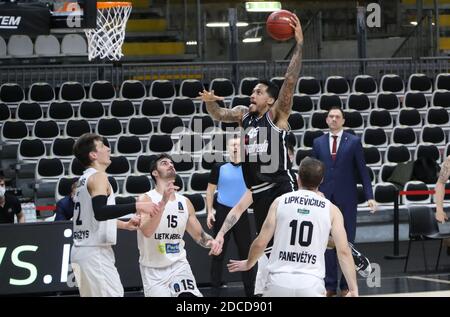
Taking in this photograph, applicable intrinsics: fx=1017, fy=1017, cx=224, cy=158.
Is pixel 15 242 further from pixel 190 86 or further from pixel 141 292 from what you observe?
pixel 190 86

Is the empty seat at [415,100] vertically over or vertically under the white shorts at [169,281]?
over

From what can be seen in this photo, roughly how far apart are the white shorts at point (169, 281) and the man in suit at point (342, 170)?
9.17 feet

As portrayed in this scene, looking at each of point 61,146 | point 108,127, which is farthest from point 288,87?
point 108,127

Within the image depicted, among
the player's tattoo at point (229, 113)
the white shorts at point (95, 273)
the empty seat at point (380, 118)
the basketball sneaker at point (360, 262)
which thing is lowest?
the basketball sneaker at point (360, 262)

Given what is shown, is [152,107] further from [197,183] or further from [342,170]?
[342,170]

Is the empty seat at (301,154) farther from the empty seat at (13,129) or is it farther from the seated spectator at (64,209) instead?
the seated spectator at (64,209)

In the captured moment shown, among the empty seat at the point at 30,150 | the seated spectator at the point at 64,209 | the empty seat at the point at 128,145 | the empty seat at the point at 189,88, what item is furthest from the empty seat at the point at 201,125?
the seated spectator at the point at 64,209

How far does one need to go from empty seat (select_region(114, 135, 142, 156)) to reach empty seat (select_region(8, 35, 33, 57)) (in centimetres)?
515

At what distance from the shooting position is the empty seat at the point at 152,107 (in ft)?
66.3

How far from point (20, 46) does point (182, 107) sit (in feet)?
15.9

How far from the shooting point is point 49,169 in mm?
17906

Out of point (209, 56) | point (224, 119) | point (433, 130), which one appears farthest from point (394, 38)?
point (224, 119)

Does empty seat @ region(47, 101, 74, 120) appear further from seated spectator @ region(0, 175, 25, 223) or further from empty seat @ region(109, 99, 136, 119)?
seated spectator @ region(0, 175, 25, 223)

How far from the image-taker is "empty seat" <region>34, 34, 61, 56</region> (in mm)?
22922
